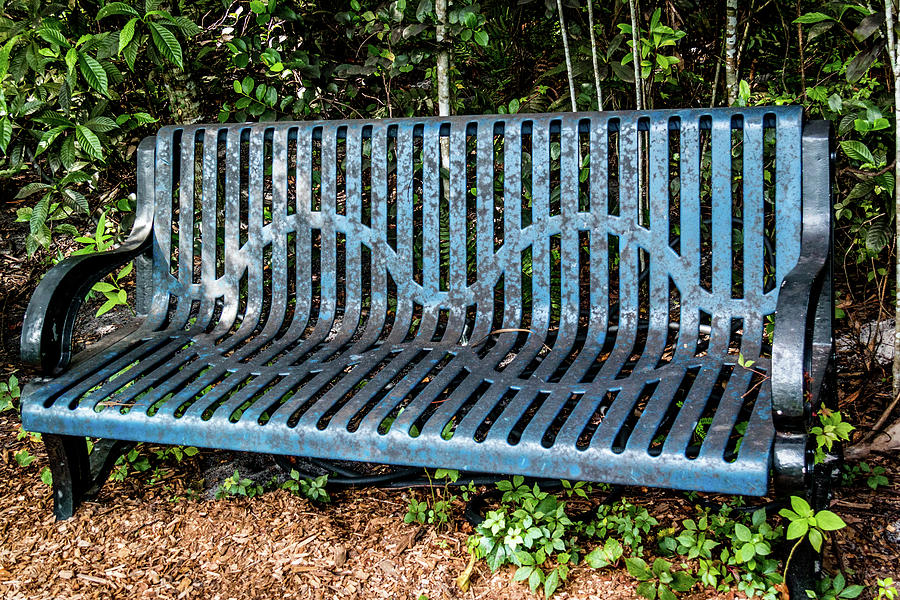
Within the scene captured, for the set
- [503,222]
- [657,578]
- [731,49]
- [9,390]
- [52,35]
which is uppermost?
[52,35]

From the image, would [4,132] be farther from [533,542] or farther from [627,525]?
[627,525]

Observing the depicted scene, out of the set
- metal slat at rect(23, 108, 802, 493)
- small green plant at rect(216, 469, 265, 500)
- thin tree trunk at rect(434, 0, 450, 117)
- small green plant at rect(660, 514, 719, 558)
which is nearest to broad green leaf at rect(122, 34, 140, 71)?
metal slat at rect(23, 108, 802, 493)

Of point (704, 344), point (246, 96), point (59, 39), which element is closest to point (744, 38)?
point (704, 344)

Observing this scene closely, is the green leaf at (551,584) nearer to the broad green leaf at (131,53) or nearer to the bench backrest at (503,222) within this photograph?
the bench backrest at (503,222)

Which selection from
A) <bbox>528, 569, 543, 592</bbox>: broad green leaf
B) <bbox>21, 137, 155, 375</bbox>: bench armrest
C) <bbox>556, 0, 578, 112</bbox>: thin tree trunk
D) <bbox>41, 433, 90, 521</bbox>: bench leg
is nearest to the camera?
<bbox>528, 569, 543, 592</bbox>: broad green leaf

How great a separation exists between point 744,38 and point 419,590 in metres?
2.34

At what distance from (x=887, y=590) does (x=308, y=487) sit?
5.55ft

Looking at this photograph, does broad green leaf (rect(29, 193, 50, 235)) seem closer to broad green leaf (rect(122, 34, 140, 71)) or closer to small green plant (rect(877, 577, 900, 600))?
broad green leaf (rect(122, 34, 140, 71))

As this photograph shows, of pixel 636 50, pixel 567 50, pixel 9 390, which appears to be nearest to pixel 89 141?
pixel 9 390

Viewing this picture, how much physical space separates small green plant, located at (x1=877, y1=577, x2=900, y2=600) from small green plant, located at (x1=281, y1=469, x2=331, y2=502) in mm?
1591

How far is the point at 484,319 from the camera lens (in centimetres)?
274

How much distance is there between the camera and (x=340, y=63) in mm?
3564

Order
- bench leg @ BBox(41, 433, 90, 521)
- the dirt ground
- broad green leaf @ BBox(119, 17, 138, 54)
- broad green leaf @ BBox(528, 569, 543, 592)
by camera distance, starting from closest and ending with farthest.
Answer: broad green leaf @ BBox(528, 569, 543, 592) → the dirt ground → bench leg @ BBox(41, 433, 90, 521) → broad green leaf @ BBox(119, 17, 138, 54)

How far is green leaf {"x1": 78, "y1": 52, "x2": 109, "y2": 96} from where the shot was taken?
2.99 metres
